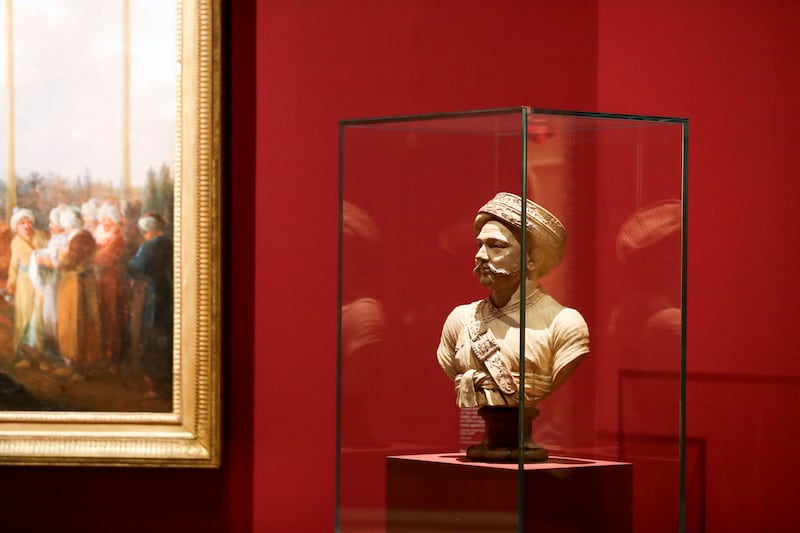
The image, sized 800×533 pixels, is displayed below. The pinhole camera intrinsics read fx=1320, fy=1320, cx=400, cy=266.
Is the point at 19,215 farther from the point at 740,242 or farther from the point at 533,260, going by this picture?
the point at 740,242

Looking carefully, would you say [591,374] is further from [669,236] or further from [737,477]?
[737,477]

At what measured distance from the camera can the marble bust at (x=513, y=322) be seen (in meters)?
4.31

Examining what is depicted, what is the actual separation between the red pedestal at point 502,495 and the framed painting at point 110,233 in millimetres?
1220

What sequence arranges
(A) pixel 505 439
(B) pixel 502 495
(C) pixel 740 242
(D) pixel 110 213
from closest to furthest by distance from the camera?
(B) pixel 502 495
(A) pixel 505 439
(C) pixel 740 242
(D) pixel 110 213

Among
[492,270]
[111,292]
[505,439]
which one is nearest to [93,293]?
[111,292]

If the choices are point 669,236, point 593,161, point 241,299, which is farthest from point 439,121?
point 241,299

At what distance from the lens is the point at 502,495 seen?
14.0ft

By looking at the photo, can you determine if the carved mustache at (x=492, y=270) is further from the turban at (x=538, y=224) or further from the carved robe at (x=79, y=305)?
the carved robe at (x=79, y=305)

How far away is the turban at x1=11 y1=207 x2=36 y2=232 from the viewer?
554 cm

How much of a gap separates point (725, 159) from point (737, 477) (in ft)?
4.22

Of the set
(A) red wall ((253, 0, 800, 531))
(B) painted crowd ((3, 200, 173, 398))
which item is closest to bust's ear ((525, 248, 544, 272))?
(A) red wall ((253, 0, 800, 531))

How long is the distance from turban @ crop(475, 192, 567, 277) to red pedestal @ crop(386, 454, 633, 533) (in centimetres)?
67

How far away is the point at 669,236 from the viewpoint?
14.9ft

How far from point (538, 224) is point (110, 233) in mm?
2044
